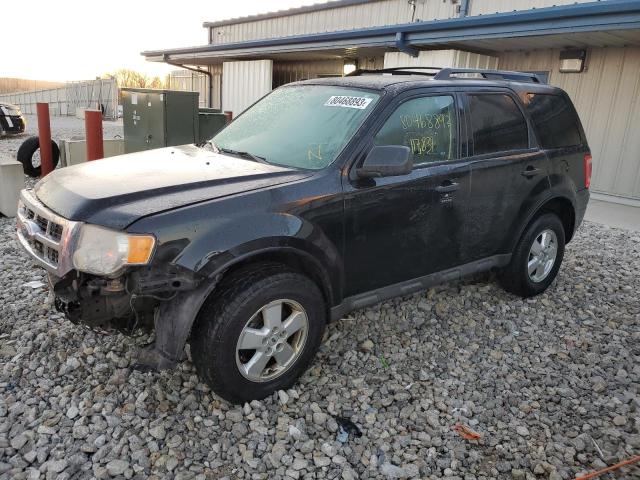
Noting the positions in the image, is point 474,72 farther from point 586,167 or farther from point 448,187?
point 586,167

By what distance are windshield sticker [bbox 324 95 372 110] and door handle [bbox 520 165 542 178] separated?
162 cm

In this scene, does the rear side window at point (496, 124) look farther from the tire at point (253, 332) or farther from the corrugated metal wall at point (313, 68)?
the corrugated metal wall at point (313, 68)

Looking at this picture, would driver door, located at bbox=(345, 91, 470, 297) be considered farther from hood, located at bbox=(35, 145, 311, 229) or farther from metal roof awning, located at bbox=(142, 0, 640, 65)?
metal roof awning, located at bbox=(142, 0, 640, 65)

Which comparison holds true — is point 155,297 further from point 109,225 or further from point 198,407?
point 198,407

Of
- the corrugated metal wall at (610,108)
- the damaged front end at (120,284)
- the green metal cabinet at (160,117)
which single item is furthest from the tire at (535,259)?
the green metal cabinet at (160,117)

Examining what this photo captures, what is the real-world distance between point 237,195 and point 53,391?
5.30ft

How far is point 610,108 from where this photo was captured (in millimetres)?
8766

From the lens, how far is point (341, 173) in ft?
10.2

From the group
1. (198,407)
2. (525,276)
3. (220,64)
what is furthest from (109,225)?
(220,64)

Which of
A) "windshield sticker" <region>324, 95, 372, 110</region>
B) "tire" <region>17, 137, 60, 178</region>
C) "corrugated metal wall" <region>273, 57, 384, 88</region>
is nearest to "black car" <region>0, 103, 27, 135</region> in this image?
"tire" <region>17, 137, 60, 178</region>

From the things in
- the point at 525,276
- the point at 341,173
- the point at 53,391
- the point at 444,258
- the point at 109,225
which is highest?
the point at 341,173

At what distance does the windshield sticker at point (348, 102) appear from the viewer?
11.2 ft

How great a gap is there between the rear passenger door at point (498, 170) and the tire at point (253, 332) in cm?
159

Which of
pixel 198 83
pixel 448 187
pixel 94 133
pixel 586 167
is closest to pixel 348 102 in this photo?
pixel 448 187
